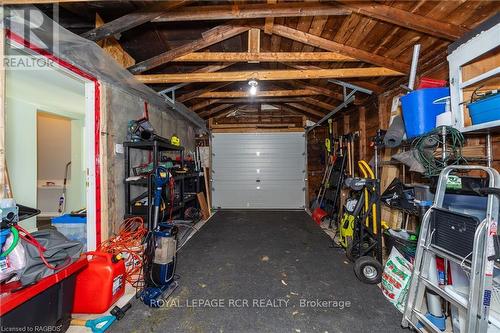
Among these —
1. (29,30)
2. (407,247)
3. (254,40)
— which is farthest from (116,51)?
(407,247)

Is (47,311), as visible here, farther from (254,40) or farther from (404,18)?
(404,18)

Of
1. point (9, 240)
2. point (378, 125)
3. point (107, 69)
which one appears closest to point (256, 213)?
point (378, 125)

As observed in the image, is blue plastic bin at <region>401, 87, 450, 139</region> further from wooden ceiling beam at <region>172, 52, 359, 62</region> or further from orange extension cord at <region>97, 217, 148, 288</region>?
orange extension cord at <region>97, 217, 148, 288</region>

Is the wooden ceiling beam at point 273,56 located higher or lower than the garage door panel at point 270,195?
higher

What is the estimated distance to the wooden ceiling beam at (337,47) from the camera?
2430 mm

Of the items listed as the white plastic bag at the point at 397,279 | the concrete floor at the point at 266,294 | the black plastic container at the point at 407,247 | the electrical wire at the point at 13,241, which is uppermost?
the electrical wire at the point at 13,241

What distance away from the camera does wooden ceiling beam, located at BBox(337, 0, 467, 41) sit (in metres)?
1.86

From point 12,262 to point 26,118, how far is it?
337 centimetres

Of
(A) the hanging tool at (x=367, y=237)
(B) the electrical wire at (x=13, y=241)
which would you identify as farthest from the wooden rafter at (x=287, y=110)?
(B) the electrical wire at (x=13, y=241)

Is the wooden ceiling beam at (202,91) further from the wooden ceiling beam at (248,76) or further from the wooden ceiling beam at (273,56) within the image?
the wooden ceiling beam at (273,56)

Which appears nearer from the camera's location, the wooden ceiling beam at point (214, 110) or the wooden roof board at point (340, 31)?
the wooden roof board at point (340, 31)

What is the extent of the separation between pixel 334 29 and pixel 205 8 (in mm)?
1349

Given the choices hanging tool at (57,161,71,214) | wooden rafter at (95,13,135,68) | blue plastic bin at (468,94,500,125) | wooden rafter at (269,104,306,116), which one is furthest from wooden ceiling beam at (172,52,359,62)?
hanging tool at (57,161,71,214)

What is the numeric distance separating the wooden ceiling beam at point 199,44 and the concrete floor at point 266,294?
2.59 m
